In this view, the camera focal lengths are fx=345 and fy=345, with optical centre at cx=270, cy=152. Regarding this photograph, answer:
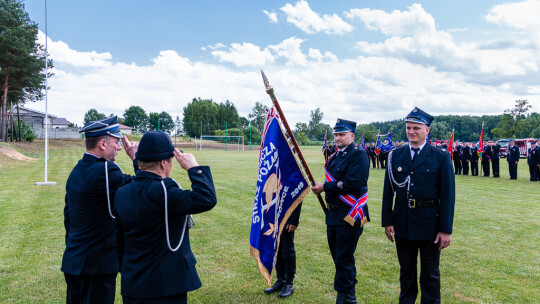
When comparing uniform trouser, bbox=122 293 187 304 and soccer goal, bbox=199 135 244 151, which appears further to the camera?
soccer goal, bbox=199 135 244 151

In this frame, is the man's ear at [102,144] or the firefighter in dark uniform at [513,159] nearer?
the man's ear at [102,144]

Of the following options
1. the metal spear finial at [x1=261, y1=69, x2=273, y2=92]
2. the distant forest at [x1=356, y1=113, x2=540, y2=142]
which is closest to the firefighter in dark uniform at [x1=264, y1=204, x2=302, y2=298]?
the metal spear finial at [x1=261, y1=69, x2=273, y2=92]

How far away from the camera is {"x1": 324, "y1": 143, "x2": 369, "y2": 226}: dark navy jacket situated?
4.32 metres

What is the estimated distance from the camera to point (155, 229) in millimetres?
2387

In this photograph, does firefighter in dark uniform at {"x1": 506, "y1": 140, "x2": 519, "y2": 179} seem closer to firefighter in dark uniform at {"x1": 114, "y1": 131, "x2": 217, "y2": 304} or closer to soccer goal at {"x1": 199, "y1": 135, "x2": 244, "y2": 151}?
firefighter in dark uniform at {"x1": 114, "y1": 131, "x2": 217, "y2": 304}

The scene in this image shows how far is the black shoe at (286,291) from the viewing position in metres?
4.85

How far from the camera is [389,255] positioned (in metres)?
6.65

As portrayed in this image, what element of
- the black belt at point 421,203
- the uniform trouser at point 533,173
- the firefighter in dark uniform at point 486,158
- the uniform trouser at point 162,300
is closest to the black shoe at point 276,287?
the black belt at point 421,203

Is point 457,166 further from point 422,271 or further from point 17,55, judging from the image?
Result: point 17,55

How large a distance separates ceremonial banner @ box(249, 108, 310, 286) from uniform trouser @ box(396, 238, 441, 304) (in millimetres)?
1441

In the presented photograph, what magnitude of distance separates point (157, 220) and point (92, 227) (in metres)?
1.10

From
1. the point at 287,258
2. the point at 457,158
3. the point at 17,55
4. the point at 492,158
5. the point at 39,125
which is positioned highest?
the point at 17,55


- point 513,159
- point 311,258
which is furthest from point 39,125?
point 311,258

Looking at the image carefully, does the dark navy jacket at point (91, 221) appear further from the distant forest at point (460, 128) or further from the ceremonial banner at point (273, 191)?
the distant forest at point (460, 128)
